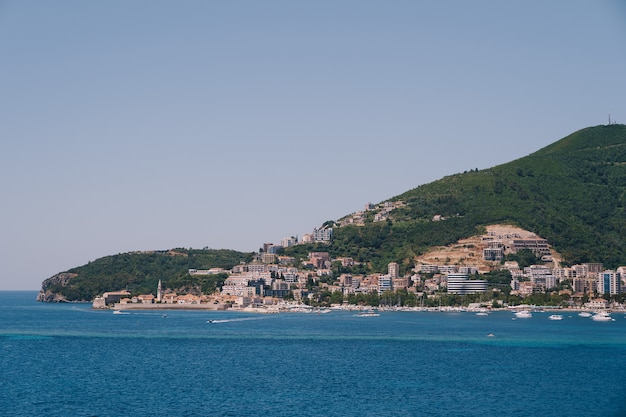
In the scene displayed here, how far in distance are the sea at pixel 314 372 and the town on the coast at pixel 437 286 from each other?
59985 millimetres

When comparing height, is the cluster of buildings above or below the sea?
above

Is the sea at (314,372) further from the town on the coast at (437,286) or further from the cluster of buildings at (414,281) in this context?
the cluster of buildings at (414,281)

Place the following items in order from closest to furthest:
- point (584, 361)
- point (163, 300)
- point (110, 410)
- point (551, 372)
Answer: point (110, 410) < point (551, 372) < point (584, 361) < point (163, 300)

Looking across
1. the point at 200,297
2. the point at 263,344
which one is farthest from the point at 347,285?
the point at 263,344

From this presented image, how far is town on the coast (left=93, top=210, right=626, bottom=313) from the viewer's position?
154875 mm

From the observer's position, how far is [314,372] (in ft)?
189

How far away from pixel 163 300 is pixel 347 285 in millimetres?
37960

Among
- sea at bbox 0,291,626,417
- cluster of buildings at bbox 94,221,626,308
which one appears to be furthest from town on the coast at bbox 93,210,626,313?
sea at bbox 0,291,626,417

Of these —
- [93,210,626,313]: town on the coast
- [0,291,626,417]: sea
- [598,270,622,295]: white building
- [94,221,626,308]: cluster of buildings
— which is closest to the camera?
[0,291,626,417]: sea

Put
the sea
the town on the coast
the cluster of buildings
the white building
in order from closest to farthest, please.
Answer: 1. the sea
2. the white building
3. the town on the coast
4. the cluster of buildings

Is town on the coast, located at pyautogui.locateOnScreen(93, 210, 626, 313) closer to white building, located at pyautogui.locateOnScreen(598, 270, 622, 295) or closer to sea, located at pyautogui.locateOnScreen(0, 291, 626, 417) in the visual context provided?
white building, located at pyautogui.locateOnScreen(598, 270, 622, 295)

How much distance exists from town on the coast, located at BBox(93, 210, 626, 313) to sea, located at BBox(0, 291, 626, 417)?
60.0 m

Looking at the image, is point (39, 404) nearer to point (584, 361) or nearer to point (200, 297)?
point (584, 361)

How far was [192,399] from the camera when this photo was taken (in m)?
47.0
